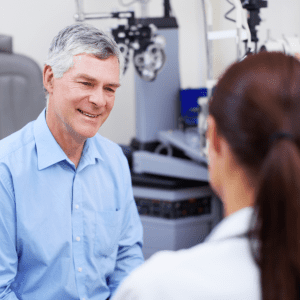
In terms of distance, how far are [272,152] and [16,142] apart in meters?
0.81

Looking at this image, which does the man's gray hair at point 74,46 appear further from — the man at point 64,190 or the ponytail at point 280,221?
the ponytail at point 280,221

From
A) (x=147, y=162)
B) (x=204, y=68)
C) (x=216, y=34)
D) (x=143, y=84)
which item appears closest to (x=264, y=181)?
(x=216, y=34)

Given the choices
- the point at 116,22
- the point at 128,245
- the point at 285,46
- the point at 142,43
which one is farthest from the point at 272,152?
the point at 116,22

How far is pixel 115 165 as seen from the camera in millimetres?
1303

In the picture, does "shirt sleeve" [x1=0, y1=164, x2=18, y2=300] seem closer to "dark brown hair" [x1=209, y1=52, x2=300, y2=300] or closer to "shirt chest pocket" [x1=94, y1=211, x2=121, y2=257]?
"shirt chest pocket" [x1=94, y1=211, x2=121, y2=257]

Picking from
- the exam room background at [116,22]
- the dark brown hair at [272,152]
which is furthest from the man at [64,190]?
the exam room background at [116,22]

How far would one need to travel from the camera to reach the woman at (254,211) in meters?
0.49

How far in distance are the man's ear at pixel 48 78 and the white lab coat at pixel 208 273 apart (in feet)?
2.51

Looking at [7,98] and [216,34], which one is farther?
[7,98]

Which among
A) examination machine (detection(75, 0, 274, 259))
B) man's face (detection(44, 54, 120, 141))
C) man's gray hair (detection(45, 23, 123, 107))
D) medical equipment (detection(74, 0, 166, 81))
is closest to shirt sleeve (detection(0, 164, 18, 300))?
man's face (detection(44, 54, 120, 141))

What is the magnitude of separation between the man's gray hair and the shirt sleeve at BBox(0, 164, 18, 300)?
317 millimetres

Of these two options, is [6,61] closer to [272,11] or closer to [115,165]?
[115,165]

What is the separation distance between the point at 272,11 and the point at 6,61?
1719 millimetres

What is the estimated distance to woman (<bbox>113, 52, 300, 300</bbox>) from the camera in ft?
1.59
